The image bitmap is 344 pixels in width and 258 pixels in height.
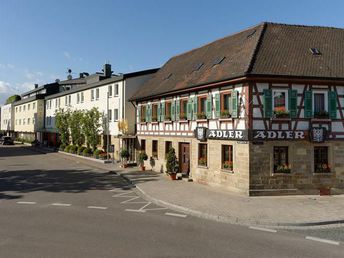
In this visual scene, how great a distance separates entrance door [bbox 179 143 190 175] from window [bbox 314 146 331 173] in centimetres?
788

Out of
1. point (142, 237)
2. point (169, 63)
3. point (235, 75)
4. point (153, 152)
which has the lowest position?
point (142, 237)

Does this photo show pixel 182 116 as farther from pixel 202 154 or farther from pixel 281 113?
pixel 281 113

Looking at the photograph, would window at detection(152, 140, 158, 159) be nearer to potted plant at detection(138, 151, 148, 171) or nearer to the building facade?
potted plant at detection(138, 151, 148, 171)

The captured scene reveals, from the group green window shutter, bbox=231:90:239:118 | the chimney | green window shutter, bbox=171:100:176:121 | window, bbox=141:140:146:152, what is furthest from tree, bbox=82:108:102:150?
green window shutter, bbox=231:90:239:118

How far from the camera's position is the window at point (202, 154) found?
20578mm

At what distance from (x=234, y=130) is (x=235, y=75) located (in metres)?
2.68

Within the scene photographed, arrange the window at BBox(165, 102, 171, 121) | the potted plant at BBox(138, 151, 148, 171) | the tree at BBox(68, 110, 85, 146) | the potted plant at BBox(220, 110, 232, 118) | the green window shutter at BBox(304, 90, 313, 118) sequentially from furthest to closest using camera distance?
the tree at BBox(68, 110, 85, 146)
the potted plant at BBox(138, 151, 148, 171)
the window at BBox(165, 102, 171, 121)
the potted plant at BBox(220, 110, 232, 118)
the green window shutter at BBox(304, 90, 313, 118)

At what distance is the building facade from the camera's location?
80.2m

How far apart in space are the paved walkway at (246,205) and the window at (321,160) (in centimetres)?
144

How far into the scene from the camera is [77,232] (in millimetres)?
10484

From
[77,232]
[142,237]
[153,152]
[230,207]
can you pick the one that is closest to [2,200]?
[77,232]

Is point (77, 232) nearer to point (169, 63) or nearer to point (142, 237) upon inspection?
point (142, 237)

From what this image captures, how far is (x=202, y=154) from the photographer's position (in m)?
21.2

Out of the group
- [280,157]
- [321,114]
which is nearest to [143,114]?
[280,157]
